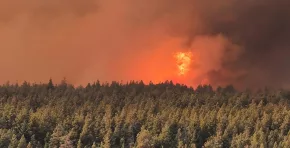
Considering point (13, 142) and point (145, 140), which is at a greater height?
point (145, 140)

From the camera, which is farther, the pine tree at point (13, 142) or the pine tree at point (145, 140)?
the pine tree at point (145, 140)

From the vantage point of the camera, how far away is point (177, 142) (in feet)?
622

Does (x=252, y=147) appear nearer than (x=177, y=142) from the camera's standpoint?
Yes

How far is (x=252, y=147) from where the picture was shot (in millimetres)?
176625

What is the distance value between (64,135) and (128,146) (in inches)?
861

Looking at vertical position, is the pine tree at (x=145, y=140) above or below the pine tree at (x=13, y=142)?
above

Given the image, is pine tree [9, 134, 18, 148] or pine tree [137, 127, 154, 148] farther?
pine tree [137, 127, 154, 148]

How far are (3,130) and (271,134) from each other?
83.3 meters

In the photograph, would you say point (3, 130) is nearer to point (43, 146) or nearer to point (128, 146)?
point (43, 146)

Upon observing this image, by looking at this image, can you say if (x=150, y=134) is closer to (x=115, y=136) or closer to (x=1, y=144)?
(x=115, y=136)

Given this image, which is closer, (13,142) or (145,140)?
(13,142)

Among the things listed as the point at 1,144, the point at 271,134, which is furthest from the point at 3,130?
the point at 271,134

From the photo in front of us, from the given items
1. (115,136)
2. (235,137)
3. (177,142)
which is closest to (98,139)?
(115,136)

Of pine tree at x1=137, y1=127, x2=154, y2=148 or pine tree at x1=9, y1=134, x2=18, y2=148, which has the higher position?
pine tree at x1=137, y1=127, x2=154, y2=148
